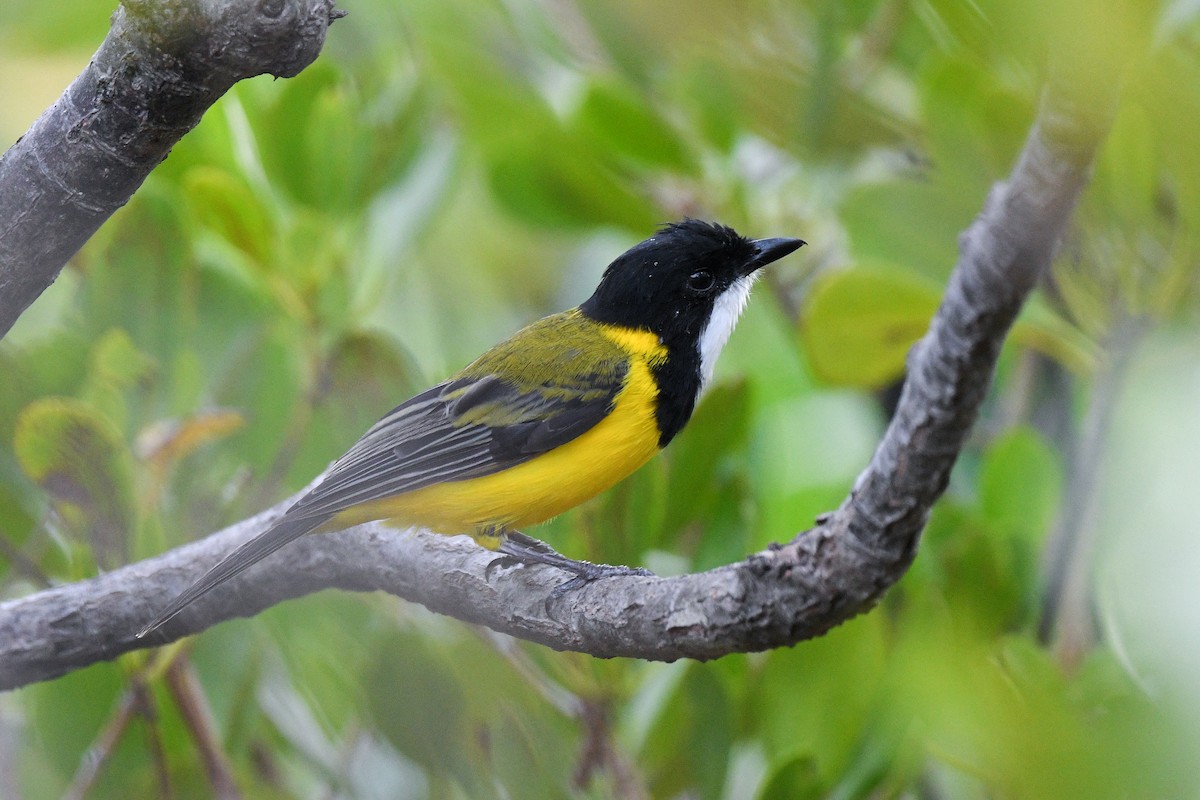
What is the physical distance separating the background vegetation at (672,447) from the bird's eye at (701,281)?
0.91ft

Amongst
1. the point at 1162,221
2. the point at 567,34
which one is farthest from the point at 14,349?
the point at 1162,221

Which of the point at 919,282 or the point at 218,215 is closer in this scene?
the point at 919,282

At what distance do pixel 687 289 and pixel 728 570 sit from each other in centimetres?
184

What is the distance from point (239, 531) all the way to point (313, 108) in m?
1.13

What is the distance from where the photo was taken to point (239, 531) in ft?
9.68

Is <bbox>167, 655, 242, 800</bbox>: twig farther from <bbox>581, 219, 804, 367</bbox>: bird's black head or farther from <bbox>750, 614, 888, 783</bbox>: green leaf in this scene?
<bbox>581, 219, 804, 367</bbox>: bird's black head

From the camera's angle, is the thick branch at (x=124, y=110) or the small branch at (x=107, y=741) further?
the small branch at (x=107, y=741)

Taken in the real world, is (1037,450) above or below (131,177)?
below

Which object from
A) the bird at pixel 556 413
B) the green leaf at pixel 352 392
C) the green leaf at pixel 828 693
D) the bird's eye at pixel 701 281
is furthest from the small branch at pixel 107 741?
the bird's eye at pixel 701 281

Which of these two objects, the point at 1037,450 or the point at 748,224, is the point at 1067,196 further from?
the point at 748,224

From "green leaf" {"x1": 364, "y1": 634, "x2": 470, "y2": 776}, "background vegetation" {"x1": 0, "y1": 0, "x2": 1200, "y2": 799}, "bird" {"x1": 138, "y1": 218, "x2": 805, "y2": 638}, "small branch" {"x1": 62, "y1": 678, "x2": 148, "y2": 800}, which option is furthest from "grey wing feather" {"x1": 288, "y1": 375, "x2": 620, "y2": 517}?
"green leaf" {"x1": 364, "y1": 634, "x2": 470, "y2": 776}

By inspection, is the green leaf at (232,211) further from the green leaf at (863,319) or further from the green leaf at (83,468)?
the green leaf at (863,319)

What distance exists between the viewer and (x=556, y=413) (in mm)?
3430

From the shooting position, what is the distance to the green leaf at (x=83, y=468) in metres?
2.51
